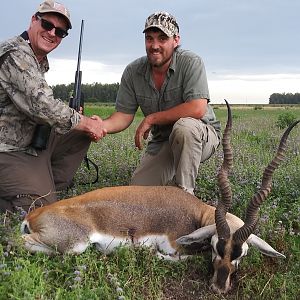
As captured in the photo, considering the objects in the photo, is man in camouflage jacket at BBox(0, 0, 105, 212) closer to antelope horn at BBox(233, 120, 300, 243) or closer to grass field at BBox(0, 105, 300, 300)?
grass field at BBox(0, 105, 300, 300)

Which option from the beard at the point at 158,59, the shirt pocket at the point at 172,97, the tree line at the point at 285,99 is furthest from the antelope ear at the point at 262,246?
the tree line at the point at 285,99

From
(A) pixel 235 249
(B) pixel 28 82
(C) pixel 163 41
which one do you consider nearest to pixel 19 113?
(B) pixel 28 82

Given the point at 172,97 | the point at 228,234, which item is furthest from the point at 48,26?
the point at 228,234

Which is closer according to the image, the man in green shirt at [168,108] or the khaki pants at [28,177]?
the khaki pants at [28,177]

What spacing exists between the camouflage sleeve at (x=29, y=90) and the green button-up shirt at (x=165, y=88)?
1.56 m

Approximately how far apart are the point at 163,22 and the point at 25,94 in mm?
2027

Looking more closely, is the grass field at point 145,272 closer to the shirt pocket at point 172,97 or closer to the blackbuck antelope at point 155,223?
the blackbuck antelope at point 155,223

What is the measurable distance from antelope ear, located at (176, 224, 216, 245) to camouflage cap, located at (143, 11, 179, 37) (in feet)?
9.35

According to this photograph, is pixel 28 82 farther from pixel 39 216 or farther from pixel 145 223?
pixel 145 223

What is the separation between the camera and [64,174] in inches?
301

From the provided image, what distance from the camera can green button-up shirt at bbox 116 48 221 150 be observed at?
7223 millimetres

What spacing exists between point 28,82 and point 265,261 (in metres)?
3.24

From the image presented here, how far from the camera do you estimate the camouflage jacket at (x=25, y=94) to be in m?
6.22

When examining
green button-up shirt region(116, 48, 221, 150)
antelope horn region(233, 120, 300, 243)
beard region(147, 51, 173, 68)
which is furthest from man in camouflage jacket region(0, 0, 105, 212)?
antelope horn region(233, 120, 300, 243)
